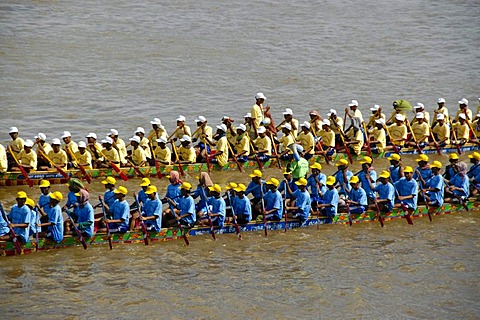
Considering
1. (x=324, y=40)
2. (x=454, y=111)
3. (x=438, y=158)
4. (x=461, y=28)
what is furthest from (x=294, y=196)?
(x=461, y=28)

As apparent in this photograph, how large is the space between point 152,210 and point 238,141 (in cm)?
537

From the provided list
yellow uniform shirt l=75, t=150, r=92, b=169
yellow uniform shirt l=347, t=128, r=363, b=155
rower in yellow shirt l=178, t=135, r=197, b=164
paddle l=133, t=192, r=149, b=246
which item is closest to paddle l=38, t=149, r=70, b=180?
yellow uniform shirt l=75, t=150, r=92, b=169

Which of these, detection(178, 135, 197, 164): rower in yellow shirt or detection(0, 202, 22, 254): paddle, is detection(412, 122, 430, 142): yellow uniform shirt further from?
detection(0, 202, 22, 254): paddle

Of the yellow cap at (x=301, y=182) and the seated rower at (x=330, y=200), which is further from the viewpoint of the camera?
the seated rower at (x=330, y=200)

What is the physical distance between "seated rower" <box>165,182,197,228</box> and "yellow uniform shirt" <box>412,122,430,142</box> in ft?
27.2

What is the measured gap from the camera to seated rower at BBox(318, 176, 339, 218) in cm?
1869

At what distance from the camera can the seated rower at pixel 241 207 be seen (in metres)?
18.2

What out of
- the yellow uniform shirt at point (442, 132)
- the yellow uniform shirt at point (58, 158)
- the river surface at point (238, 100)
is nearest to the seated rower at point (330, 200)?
the river surface at point (238, 100)

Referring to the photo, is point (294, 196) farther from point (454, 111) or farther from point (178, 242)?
point (454, 111)

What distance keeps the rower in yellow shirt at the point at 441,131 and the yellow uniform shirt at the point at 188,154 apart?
649 centimetres

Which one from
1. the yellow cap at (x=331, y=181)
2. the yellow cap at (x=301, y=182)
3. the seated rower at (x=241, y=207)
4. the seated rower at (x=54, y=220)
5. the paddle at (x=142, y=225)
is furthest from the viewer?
the yellow cap at (x=331, y=181)

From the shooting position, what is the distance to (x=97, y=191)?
21062 millimetres

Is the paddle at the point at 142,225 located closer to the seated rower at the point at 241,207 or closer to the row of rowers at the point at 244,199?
the row of rowers at the point at 244,199

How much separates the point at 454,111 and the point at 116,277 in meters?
15.4
